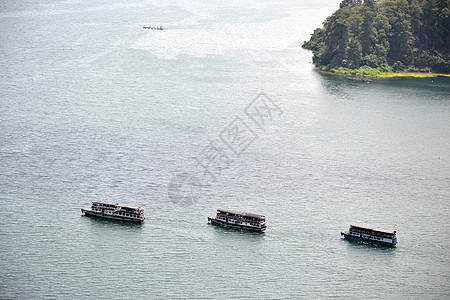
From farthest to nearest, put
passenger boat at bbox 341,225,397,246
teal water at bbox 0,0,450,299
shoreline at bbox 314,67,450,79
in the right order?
shoreline at bbox 314,67,450,79 → passenger boat at bbox 341,225,397,246 → teal water at bbox 0,0,450,299

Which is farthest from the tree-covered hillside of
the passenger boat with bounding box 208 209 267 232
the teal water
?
the passenger boat with bounding box 208 209 267 232

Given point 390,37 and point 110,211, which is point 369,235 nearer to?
point 110,211

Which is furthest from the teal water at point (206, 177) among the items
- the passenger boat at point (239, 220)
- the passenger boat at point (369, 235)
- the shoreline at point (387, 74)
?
the shoreline at point (387, 74)

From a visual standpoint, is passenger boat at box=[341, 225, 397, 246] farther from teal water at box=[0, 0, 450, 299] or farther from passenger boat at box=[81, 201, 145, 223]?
passenger boat at box=[81, 201, 145, 223]

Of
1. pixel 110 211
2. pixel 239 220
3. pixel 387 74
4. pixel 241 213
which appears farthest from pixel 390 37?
pixel 110 211

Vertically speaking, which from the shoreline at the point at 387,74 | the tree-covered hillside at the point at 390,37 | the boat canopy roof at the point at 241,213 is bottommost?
the boat canopy roof at the point at 241,213

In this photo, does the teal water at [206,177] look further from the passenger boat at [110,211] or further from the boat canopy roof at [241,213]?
the boat canopy roof at [241,213]
